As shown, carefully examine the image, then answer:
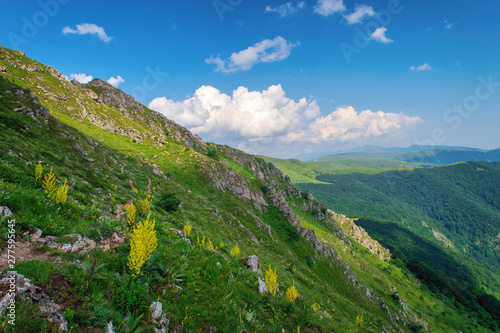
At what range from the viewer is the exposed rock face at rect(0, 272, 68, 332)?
484 centimetres

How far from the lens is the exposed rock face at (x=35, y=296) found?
4836mm

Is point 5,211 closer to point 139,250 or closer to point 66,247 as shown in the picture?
point 66,247

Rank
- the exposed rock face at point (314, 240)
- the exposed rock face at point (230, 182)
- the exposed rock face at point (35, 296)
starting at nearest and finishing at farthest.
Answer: the exposed rock face at point (35, 296) → the exposed rock face at point (230, 182) → the exposed rock face at point (314, 240)

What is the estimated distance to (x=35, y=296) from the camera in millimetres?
4992

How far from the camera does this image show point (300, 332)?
32.5 ft

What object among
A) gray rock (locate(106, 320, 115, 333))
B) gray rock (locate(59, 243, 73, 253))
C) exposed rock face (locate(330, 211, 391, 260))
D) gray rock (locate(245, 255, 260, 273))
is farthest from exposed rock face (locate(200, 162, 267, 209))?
exposed rock face (locate(330, 211, 391, 260))

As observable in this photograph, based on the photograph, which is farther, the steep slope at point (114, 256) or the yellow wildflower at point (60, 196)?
the yellow wildflower at point (60, 196)

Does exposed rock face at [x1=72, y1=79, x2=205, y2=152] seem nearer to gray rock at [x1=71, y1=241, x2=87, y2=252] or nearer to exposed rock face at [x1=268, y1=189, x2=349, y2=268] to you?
exposed rock face at [x1=268, y1=189, x2=349, y2=268]

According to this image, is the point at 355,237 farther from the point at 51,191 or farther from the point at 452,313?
the point at 51,191

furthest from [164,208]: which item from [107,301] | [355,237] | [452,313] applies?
[452,313]

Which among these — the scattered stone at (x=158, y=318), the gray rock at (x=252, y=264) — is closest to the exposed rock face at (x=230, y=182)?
the gray rock at (x=252, y=264)

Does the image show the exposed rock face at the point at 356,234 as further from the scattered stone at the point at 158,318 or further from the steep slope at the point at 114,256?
the scattered stone at the point at 158,318

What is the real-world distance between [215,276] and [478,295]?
637ft

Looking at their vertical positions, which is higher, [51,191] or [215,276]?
[51,191]
